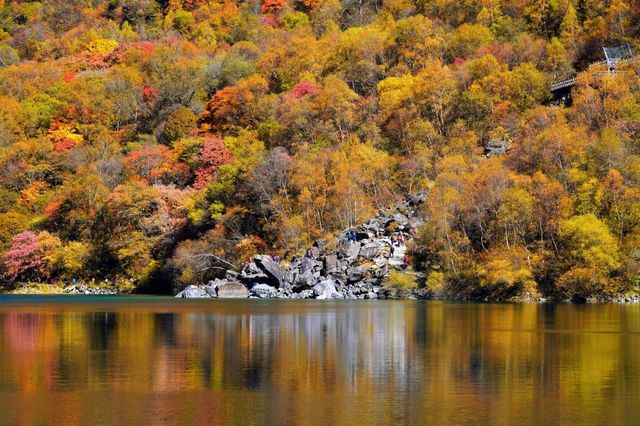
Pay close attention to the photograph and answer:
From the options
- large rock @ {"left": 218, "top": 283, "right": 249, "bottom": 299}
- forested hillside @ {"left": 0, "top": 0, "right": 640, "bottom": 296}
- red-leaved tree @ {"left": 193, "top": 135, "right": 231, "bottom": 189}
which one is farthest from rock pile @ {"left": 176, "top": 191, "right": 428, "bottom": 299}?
red-leaved tree @ {"left": 193, "top": 135, "right": 231, "bottom": 189}

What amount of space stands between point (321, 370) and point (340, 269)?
167 feet

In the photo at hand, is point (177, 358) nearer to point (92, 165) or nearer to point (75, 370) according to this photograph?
point (75, 370)

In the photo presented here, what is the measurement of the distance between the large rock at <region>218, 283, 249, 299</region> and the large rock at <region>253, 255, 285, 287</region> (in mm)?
2442

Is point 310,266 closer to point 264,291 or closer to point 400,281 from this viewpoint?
point 264,291

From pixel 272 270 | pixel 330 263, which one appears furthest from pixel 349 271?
pixel 272 270

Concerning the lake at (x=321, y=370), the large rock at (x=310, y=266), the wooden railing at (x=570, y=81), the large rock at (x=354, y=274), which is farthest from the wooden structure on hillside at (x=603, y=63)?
the lake at (x=321, y=370)

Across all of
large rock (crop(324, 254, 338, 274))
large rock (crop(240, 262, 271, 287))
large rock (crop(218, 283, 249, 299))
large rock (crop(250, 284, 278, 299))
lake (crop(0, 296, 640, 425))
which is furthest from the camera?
large rock (crop(218, 283, 249, 299))

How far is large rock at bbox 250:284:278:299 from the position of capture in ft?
276

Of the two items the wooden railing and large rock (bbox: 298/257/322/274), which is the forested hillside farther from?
large rock (bbox: 298/257/322/274)

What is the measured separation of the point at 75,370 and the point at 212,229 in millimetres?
68098

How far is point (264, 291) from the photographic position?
8431 centimetres

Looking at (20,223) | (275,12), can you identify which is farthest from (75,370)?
(275,12)

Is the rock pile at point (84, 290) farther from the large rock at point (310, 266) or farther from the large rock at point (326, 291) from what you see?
the large rock at point (326, 291)

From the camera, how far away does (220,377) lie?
3019 centimetres
